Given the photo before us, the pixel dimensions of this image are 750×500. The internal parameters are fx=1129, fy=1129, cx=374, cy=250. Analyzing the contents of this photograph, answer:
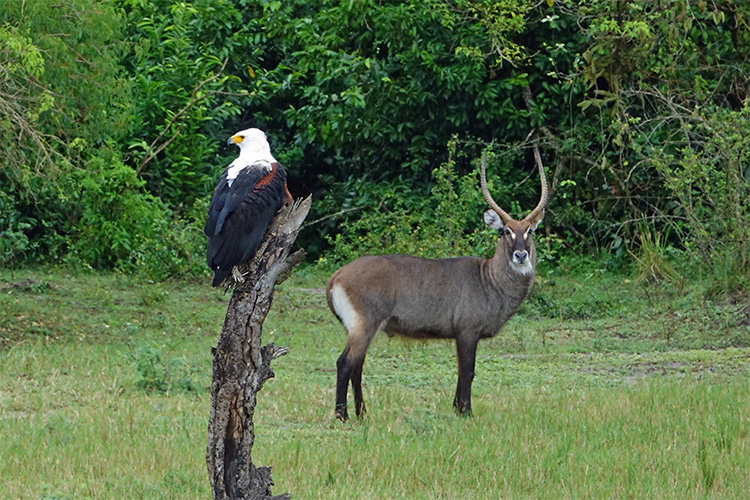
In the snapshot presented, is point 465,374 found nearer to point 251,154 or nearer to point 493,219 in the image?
point 493,219

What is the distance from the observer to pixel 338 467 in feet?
18.9

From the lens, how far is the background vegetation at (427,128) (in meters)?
12.5

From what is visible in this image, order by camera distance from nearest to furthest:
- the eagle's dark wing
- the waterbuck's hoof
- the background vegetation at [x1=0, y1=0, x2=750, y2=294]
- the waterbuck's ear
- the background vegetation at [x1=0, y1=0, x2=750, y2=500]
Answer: the eagle's dark wing < the background vegetation at [x1=0, y1=0, x2=750, y2=500] < the waterbuck's hoof < the waterbuck's ear < the background vegetation at [x1=0, y1=0, x2=750, y2=294]

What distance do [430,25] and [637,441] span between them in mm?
9089

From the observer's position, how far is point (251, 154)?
207 inches

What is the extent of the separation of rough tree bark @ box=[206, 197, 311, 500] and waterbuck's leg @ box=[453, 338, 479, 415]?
2.64m

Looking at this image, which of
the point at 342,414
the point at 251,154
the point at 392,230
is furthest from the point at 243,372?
the point at 392,230

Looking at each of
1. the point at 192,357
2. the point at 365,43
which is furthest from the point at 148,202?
the point at 192,357

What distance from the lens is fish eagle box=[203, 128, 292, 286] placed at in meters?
4.82

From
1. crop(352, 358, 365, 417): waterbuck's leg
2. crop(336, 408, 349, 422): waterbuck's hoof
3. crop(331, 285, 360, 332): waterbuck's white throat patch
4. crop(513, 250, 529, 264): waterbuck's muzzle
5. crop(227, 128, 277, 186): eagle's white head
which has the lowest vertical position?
crop(336, 408, 349, 422): waterbuck's hoof

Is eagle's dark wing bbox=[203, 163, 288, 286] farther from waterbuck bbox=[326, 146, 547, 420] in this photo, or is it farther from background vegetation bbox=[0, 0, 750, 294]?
background vegetation bbox=[0, 0, 750, 294]

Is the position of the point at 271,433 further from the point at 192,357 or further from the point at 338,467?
the point at 192,357

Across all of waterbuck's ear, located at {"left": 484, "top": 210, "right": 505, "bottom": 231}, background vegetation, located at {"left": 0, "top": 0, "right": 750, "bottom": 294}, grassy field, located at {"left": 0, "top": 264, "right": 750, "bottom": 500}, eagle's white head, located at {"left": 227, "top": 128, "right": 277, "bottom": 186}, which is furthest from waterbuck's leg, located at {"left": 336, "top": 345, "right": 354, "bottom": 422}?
background vegetation, located at {"left": 0, "top": 0, "right": 750, "bottom": 294}

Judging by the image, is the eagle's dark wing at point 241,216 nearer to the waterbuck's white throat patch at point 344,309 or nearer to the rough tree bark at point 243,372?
the rough tree bark at point 243,372
